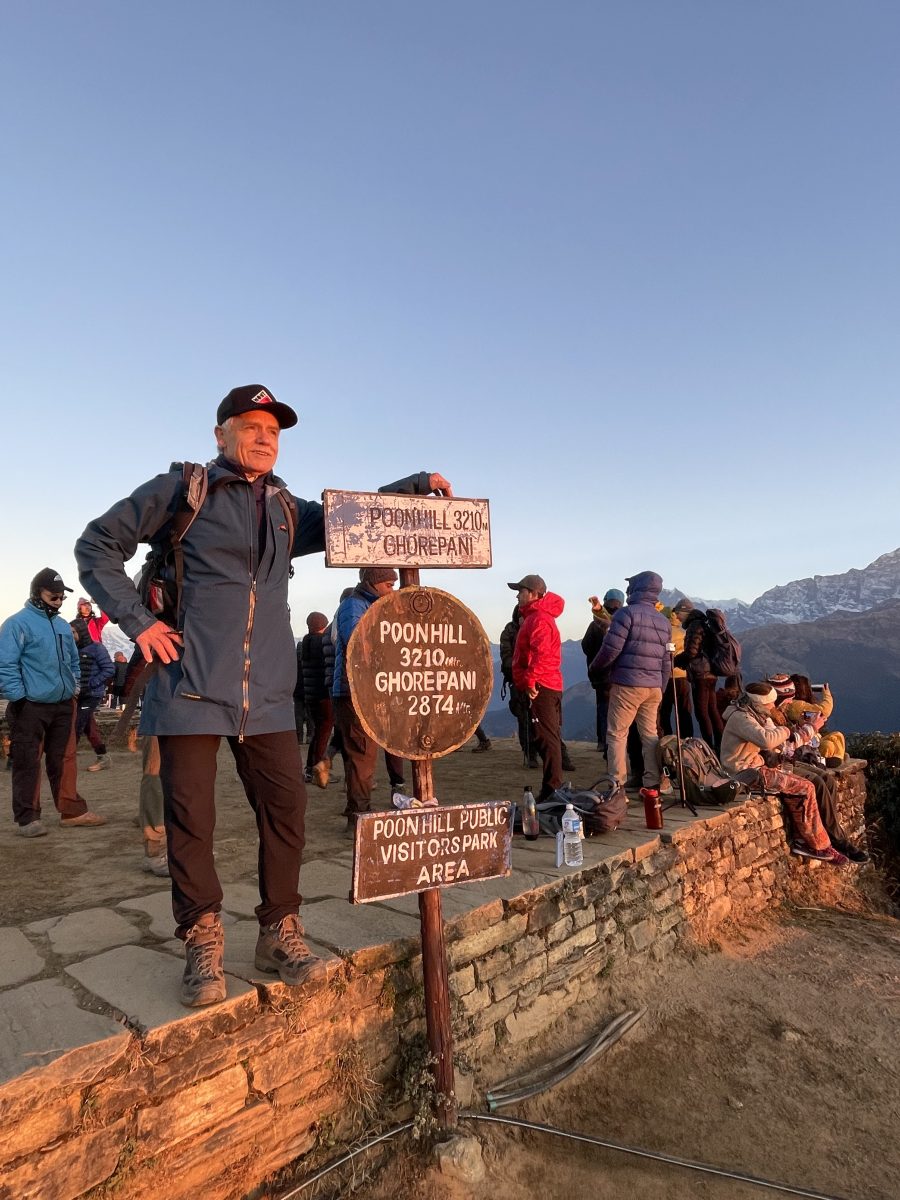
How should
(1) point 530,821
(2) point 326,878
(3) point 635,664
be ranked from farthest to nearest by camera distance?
(3) point 635,664, (1) point 530,821, (2) point 326,878

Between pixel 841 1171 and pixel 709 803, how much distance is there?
3.50 m

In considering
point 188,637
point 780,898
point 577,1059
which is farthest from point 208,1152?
point 780,898

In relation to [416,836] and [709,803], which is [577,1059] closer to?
[416,836]

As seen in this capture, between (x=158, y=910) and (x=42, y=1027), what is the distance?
128 cm

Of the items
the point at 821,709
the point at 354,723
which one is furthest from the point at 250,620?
the point at 821,709

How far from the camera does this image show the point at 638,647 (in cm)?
617

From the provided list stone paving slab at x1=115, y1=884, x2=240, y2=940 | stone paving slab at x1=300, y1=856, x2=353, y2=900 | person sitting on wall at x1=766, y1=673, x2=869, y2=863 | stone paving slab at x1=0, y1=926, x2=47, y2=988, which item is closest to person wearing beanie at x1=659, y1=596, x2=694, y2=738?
person sitting on wall at x1=766, y1=673, x2=869, y2=863

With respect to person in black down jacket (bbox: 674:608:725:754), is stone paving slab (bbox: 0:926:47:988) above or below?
below

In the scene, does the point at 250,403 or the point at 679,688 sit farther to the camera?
the point at 679,688

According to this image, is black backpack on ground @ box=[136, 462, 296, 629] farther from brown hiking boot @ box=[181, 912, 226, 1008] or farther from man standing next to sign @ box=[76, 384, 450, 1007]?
brown hiking boot @ box=[181, 912, 226, 1008]

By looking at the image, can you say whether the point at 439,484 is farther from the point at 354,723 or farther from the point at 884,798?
the point at 884,798

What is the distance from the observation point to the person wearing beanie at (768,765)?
6918 mm

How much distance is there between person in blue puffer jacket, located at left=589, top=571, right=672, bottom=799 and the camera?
20.3 feet

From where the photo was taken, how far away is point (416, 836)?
256 cm
